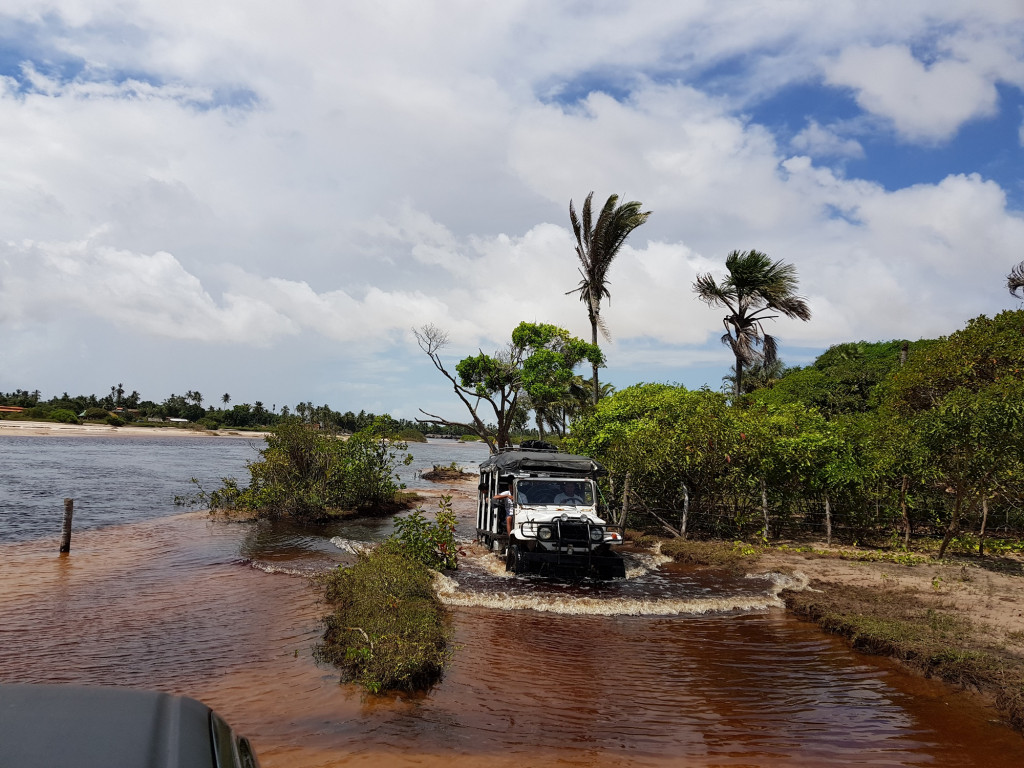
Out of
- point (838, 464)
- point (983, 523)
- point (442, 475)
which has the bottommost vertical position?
point (442, 475)

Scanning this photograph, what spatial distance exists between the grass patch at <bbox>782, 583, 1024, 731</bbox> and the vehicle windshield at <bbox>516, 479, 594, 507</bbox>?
480 cm

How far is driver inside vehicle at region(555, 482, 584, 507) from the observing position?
14742 mm

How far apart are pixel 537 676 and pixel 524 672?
0.20 m

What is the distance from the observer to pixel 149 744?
193 cm

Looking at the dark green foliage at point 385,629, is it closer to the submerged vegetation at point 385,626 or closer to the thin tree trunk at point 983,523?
the submerged vegetation at point 385,626

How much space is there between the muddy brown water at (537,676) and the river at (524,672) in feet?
0.10

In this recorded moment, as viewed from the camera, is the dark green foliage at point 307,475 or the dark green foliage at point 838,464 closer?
the dark green foliage at point 838,464

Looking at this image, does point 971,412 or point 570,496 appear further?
point 570,496

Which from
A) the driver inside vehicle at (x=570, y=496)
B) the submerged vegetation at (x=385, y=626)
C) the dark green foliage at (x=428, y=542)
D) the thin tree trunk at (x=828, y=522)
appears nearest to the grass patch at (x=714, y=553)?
the thin tree trunk at (x=828, y=522)

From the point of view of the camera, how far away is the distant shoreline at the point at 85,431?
8159cm

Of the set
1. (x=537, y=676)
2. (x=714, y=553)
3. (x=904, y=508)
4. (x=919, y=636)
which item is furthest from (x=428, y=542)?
(x=904, y=508)

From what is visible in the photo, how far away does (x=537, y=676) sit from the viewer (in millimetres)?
7922

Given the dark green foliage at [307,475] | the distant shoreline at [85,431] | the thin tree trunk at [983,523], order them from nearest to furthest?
the thin tree trunk at [983,523]
the dark green foliage at [307,475]
the distant shoreline at [85,431]

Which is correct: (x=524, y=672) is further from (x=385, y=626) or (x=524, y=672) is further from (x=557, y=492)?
(x=557, y=492)
